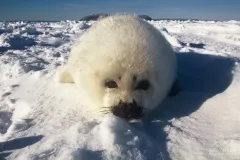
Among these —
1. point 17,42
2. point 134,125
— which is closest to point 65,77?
point 134,125

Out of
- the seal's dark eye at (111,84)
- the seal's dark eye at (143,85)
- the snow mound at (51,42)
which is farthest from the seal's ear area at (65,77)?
the snow mound at (51,42)

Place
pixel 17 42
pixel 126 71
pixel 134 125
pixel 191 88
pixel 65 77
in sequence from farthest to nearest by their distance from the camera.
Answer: pixel 17 42 < pixel 65 77 < pixel 191 88 < pixel 126 71 < pixel 134 125

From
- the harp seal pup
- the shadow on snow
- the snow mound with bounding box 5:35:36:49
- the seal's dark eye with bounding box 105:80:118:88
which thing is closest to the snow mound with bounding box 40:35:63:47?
the snow mound with bounding box 5:35:36:49

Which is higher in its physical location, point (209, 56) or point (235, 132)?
point (209, 56)

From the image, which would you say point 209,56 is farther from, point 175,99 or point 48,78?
point 48,78

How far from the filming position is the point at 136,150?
1.64 m

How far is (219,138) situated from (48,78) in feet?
7.79

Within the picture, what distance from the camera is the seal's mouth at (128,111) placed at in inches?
85.6

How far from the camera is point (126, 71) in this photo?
92.6 inches

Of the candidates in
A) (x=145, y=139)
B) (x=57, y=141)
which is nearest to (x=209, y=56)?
(x=145, y=139)

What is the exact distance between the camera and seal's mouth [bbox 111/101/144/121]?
217cm

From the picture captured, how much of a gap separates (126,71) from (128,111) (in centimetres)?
32

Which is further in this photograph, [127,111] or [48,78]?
[48,78]

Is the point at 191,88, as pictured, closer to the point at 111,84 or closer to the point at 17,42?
the point at 111,84
